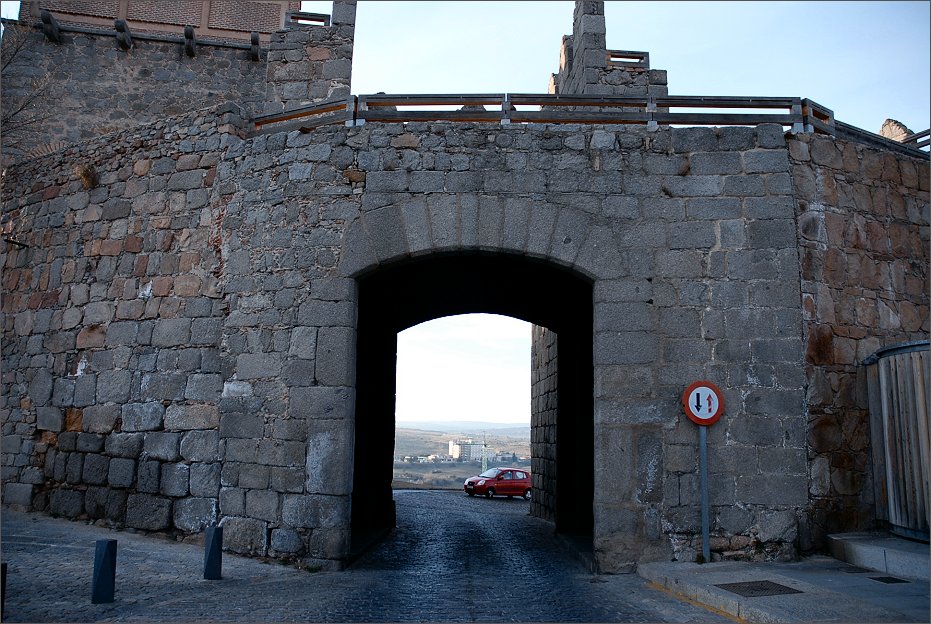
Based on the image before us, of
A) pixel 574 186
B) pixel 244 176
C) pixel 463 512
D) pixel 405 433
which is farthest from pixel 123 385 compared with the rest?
pixel 405 433

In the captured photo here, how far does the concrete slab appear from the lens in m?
5.78

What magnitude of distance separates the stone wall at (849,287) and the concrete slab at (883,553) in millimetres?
188

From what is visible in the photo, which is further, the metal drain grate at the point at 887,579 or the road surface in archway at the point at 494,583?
the metal drain grate at the point at 887,579

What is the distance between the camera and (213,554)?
20.4 feet

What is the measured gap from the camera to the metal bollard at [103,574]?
5.20 meters

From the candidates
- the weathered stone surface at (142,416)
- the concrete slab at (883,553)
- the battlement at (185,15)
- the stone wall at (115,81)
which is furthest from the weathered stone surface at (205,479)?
the battlement at (185,15)

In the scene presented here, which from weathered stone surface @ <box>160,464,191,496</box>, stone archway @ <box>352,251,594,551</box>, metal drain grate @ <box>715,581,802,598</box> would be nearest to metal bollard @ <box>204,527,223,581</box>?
weathered stone surface @ <box>160,464,191,496</box>

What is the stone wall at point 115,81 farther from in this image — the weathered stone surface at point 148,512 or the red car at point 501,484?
the red car at point 501,484

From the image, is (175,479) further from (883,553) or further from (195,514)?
(883,553)

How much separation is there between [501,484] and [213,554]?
14.1m

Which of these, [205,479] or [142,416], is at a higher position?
[142,416]

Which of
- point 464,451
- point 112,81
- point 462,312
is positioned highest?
point 112,81

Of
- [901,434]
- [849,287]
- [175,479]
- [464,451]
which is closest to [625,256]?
[849,287]

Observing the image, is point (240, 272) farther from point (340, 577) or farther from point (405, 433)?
point (405, 433)
